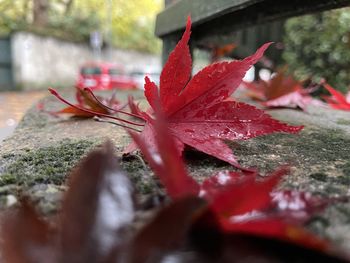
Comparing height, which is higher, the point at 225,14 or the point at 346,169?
the point at 225,14

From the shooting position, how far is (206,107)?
624 mm

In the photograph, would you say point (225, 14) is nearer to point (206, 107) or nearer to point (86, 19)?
point (206, 107)


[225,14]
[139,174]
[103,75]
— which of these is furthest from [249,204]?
[103,75]

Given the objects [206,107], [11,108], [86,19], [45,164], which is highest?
[86,19]

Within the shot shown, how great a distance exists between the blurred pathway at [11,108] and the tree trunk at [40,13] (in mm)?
3426

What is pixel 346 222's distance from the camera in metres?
0.38

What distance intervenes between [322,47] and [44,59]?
11989 millimetres

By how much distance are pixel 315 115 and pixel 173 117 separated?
826 millimetres

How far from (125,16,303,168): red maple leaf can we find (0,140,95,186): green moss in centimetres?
12

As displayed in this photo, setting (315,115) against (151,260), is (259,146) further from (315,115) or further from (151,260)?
(315,115)

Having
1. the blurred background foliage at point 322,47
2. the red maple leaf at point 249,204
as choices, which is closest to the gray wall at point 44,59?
the blurred background foliage at point 322,47

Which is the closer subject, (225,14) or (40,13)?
(225,14)

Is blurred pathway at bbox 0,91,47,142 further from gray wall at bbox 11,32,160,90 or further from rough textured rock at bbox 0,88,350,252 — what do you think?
rough textured rock at bbox 0,88,350,252

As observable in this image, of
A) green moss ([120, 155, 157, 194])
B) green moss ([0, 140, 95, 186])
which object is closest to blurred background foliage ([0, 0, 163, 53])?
green moss ([0, 140, 95, 186])
